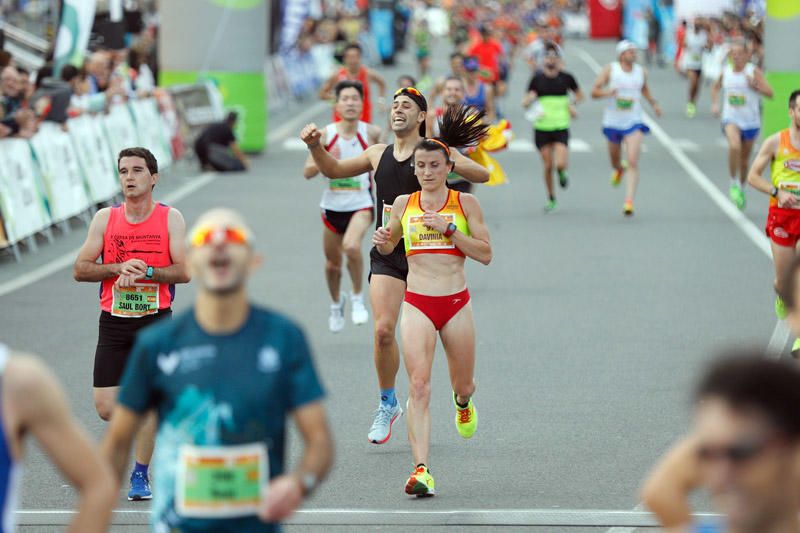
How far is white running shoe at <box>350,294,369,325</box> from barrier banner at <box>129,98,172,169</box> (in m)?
10.3

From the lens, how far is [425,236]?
8414 mm

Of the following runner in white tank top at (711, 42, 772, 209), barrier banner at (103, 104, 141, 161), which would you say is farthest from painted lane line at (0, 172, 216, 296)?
runner in white tank top at (711, 42, 772, 209)

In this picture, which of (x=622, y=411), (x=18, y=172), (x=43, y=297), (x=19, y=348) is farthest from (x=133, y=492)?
(x=18, y=172)

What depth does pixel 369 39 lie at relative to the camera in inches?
2264

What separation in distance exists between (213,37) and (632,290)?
15.4 metres

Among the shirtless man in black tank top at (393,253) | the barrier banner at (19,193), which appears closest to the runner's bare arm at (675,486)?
the shirtless man in black tank top at (393,253)

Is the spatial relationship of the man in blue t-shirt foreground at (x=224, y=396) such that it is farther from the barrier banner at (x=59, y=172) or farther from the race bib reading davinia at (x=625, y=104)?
the race bib reading davinia at (x=625, y=104)

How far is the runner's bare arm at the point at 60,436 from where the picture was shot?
4.09 meters

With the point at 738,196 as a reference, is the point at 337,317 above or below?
above

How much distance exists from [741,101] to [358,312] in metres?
9.03

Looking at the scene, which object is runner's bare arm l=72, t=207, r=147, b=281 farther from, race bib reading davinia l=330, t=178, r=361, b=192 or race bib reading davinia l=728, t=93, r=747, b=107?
race bib reading davinia l=728, t=93, r=747, b=107

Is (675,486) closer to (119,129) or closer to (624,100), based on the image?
(624,100)

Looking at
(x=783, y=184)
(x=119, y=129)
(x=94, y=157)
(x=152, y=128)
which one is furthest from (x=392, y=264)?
(x=152, y=128)

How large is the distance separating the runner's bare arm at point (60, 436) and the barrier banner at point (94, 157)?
15456 millimetres
